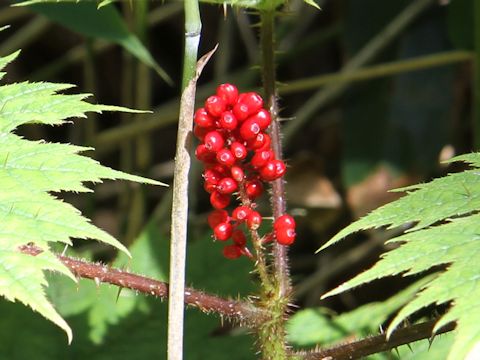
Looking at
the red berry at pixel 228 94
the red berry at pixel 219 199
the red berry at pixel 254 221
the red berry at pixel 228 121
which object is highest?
the red berry at pixel 228 94

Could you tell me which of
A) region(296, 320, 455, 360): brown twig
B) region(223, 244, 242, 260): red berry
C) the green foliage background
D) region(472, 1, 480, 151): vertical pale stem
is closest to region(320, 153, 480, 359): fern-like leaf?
the green foliage background

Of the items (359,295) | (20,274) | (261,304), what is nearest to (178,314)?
(261,304)

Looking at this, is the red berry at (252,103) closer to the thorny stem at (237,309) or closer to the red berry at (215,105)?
the red berry at (215,105)

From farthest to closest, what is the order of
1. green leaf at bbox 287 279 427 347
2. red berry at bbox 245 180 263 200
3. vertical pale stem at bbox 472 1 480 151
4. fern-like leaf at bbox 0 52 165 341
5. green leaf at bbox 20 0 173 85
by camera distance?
vertical pale stem at bbox 472 1 480 151, green leaf at bbox 20 0 173 85, green leaf at bbox 287 279 427 347, red berry at bbox 245 180 263 200, fern-like leaf at bbox 0 52 165 341

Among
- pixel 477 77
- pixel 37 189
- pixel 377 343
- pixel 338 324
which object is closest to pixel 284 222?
pixel 377 343

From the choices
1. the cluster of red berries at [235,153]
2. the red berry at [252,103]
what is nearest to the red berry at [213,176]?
the cluster of red berries at [235,153]

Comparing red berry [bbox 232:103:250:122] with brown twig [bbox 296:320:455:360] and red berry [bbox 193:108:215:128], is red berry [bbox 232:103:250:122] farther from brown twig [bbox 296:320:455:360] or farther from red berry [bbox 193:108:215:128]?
brown twig [bbox 296:320:455:360]
